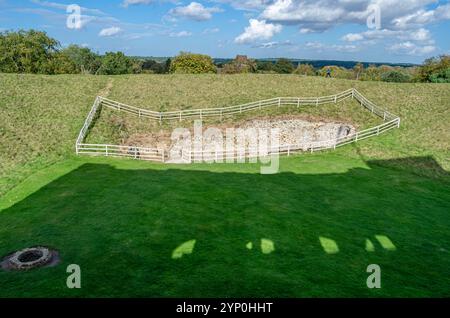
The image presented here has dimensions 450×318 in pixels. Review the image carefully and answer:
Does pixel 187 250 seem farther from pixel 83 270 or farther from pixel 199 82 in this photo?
pixel 199 82

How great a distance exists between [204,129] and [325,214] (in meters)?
20.5

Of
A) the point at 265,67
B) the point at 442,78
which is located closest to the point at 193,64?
the point at 265,67

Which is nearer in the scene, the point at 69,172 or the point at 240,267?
the point at 240,267

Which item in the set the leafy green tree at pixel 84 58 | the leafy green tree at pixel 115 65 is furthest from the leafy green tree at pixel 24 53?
the leafy green tree at pixel 84 58

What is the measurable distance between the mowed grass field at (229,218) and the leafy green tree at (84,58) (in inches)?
3292

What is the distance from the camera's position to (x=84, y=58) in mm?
108250

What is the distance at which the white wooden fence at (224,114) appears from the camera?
27.0 m

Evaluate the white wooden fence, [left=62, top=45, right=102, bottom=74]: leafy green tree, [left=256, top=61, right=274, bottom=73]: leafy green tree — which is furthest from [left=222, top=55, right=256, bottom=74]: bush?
the white wooden fence

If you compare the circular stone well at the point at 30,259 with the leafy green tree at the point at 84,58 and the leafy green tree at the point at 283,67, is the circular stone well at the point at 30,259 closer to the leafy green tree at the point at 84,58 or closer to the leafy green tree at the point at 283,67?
the leafy green tree at the point at 84,58

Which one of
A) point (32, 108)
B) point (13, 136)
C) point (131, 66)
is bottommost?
point (13, 136)

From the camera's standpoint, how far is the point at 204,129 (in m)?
34.4

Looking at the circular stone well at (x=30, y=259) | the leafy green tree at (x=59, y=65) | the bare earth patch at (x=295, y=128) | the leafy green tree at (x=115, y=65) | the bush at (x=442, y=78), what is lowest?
the circular stone well at (x=30, y=259)

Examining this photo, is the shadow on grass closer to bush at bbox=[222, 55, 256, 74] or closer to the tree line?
the tree line
